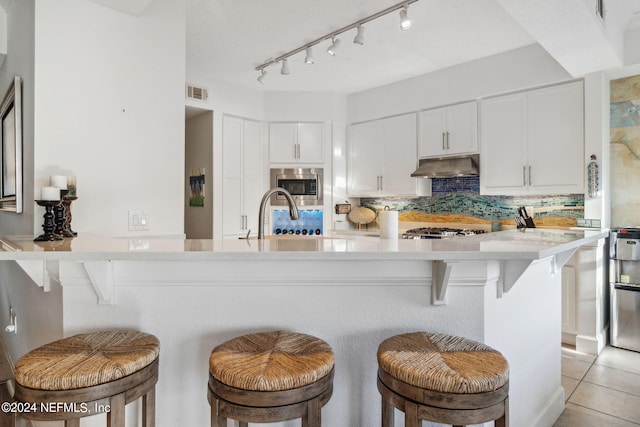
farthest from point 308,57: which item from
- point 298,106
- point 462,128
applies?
point 462,128

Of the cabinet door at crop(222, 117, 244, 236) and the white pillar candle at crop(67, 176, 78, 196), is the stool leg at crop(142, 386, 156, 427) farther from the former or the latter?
the cabinet door at crop(222, 117, 244, 236)

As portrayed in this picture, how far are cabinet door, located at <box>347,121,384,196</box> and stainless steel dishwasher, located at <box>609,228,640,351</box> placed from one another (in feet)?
8.23

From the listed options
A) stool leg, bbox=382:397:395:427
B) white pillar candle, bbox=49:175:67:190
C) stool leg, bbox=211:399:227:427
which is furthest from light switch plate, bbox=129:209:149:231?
stool leg, bbox=382:397:395:427

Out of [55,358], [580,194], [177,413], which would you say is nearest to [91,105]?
[55,358]

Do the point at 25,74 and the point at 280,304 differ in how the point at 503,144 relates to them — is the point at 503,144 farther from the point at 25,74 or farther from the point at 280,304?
the point at 25,74

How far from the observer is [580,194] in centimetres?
346

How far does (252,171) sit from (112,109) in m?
2.60

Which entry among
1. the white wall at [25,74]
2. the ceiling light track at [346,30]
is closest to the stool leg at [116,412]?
the white wall at [25,74]

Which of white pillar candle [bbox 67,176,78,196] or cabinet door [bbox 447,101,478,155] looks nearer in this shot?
white pillar candle [bbox 67,176,78,196]

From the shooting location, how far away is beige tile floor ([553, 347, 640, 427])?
2.14m

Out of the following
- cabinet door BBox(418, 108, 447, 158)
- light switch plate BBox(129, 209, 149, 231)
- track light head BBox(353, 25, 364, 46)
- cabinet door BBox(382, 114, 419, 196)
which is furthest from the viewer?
cabinet door BBox(382, 114, 419, 196)

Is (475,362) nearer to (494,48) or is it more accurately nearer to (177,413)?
(177,413)

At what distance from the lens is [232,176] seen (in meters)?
4.60

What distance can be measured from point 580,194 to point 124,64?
12.6ft
